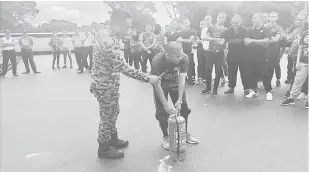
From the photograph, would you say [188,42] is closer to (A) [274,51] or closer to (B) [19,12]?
(A) [274,51]

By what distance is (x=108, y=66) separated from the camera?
3514 millimetres

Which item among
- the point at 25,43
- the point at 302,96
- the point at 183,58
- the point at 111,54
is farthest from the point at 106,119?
the point at 25,43

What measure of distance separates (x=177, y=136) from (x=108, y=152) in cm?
94

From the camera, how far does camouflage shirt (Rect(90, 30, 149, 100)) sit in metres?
3.39

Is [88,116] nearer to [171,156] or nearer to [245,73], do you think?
[171,156]

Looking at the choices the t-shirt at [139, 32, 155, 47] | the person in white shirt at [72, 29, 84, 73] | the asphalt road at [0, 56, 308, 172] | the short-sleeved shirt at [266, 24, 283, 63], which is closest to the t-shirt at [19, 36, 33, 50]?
the person in white shirt at [72, 29, 84, 73]

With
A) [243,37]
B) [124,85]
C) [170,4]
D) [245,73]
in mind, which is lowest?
[124,85]

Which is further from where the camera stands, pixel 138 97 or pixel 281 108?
pixel 138 97

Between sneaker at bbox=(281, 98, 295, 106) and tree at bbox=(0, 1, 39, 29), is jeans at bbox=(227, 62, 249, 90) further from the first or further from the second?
tree at bbox=(0, 1, 39, 29)

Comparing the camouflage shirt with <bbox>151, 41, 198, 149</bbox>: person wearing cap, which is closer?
the camouflage shirt

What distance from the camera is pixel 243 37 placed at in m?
6.43

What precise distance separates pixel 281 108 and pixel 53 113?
14.8ft

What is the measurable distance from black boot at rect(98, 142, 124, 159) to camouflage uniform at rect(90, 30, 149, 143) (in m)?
0.07

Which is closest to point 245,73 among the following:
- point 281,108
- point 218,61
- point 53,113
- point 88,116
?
point 218,61
